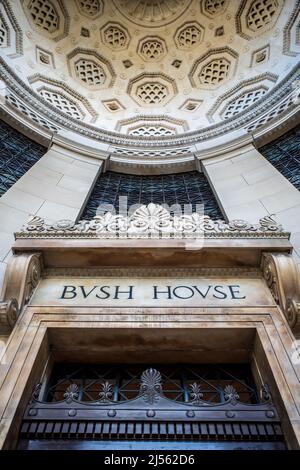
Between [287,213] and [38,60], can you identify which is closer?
[287,213]

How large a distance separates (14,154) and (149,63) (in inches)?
428

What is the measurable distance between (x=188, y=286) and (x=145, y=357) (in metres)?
1.21

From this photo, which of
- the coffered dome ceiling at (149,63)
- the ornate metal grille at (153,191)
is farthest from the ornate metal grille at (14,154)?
the ornate metal grille at (153,191)

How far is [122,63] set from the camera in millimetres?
17203

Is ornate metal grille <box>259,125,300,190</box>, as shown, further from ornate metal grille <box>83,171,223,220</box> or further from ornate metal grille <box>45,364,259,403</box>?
ornate metal grille <box>45,364,259,403</box>

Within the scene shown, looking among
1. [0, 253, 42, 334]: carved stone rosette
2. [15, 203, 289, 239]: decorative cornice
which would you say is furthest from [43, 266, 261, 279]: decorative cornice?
[15, 203, 289, 239]: decorative cornice

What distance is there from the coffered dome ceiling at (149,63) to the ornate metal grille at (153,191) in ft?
7.19

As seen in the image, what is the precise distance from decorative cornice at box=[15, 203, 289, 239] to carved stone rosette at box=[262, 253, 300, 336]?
562 mm

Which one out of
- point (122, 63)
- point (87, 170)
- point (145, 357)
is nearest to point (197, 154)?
point (87, 170)

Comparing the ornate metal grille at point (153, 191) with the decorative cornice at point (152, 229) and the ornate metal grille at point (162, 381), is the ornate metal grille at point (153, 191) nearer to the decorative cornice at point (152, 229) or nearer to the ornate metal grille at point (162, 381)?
the decorative cornice at point (152, 229)

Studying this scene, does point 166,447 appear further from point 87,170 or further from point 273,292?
point 87,170

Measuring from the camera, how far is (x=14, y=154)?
9.49 metres

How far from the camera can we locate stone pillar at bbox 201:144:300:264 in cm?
702

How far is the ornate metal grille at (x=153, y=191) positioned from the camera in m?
8.79
